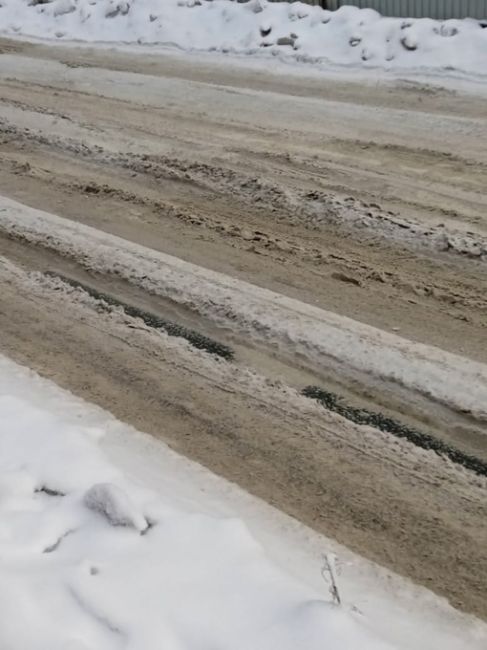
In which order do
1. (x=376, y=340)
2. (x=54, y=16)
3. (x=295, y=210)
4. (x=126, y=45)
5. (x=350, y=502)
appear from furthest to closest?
1. (x=54, y=16)
2. (x=126, y=45)
3. (x=295, y=210)
4. (x=376, y=340)
5. (x=350, y=502)

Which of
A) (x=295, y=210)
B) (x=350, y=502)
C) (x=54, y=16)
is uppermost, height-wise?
(x=54, y=16)

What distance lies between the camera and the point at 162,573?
3.11 m

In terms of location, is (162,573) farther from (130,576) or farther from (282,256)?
(282,256)

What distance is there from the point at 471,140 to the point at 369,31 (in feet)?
11.8

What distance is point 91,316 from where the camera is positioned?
210 inches

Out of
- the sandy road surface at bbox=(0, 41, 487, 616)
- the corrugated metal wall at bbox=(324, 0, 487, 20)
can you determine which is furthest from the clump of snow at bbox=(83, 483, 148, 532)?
the corrugated metal wall at bbox=(324, 0, 487, 20)

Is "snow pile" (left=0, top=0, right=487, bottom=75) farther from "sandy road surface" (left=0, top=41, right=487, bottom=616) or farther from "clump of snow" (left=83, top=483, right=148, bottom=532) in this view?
"clump of snow" (left=83, top=483, right=148, bottom=532)

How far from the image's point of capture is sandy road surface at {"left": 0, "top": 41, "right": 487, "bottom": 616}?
3775 mm

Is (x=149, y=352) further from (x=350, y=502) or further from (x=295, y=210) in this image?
(x=295, y=210)

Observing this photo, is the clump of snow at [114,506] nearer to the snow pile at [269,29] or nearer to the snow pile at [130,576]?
the snow pile at [130,576]

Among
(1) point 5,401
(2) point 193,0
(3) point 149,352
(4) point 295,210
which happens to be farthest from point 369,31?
(1) point 5,401

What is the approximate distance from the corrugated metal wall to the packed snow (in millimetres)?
8025

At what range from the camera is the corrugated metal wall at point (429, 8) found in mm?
10141

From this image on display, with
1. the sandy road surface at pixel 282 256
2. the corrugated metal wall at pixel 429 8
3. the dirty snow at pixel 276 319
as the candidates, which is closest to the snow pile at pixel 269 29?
the corrugated metal wall at pixel 429 8
